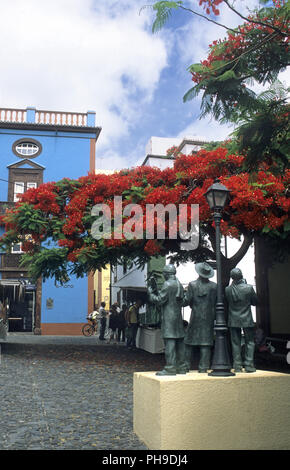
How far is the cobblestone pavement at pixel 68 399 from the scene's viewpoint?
592 centimetres

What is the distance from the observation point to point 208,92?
16.8ft

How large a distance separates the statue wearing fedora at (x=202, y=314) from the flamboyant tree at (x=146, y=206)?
14.8 ft

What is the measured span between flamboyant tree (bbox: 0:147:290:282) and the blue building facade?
1042cm

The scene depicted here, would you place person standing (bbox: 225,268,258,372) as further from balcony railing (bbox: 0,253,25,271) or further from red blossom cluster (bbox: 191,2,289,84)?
balcony railing (bbox: 0,253,25,271)

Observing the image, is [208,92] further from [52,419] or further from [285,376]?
[52,419]

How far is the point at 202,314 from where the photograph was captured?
22.3 ft

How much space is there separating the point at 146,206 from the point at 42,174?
596 inches

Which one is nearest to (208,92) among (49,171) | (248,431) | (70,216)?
(248,431)

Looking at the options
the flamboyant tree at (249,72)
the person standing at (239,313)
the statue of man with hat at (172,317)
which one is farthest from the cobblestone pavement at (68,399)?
the flamboyant tree at (249,72)

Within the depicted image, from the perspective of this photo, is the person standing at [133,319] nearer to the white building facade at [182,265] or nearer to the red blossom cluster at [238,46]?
the white building facade at [182,265]

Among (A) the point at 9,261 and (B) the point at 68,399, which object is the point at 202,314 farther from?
(A) the point at 9,261

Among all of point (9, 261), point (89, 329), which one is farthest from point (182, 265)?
point (9, 261)

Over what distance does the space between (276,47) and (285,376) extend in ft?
12.3

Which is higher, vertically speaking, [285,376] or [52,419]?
[285,376]
